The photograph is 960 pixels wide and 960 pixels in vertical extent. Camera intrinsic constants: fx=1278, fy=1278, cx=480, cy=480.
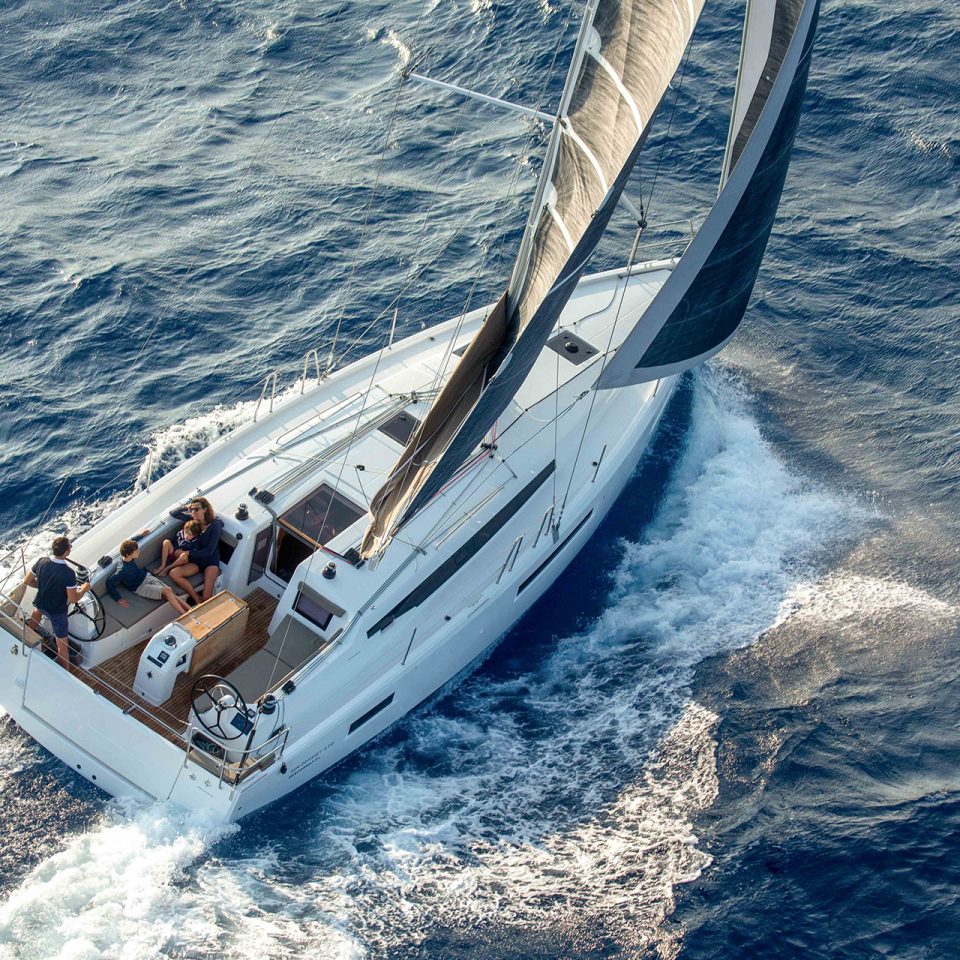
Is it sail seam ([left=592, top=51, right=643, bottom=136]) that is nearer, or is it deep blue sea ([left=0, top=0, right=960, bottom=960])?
deep blue sea ([left=0, top=0, right=960, bottom=960])

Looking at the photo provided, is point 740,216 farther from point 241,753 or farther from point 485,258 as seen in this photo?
point 241,753

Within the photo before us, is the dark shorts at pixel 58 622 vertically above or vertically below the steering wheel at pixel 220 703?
above

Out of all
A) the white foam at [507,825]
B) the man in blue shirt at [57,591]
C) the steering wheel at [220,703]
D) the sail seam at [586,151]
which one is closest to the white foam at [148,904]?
the white foam at [507,825]

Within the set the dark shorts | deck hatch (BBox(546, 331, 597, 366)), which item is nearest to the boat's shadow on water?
the dark shorts

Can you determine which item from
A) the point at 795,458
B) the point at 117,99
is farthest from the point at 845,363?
the point at 117,99

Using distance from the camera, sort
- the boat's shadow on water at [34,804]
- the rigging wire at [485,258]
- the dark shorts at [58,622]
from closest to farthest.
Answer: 1. the boat's shadow on water at [34,804]
2. the dark shorts at [58,622]
3. the rigging wire at [485,258]

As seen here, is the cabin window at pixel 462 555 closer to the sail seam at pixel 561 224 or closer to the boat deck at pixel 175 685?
the boat deck at pixel 175 685

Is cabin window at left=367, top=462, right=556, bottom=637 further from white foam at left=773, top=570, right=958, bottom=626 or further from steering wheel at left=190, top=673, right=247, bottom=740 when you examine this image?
white foam at left=773, top=570, right=958, bottom=626

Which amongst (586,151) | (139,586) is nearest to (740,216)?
(586,151)
